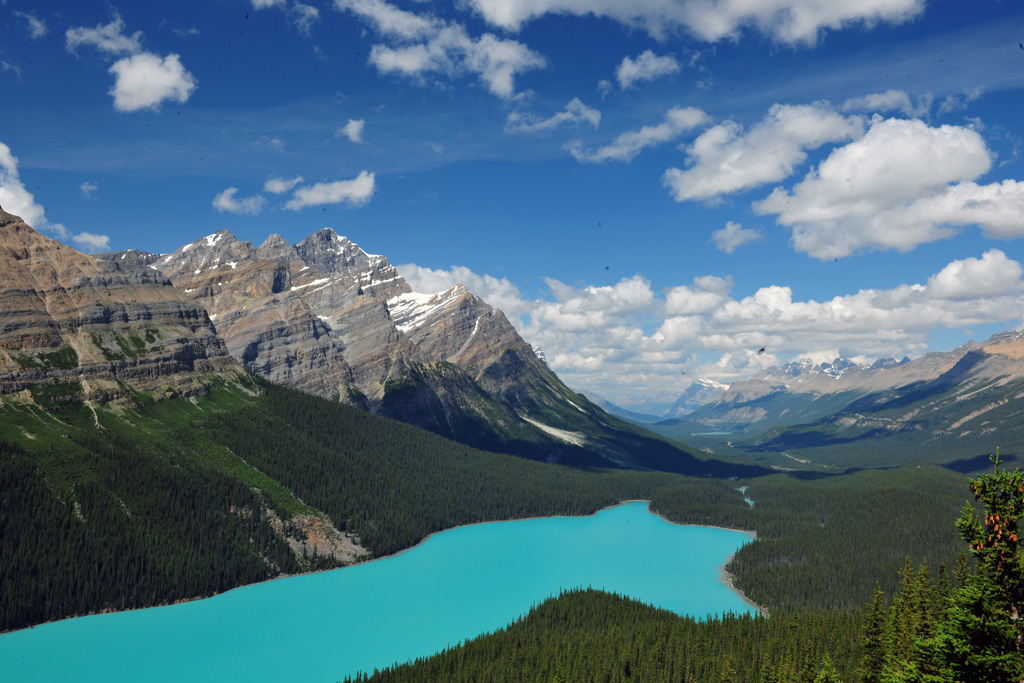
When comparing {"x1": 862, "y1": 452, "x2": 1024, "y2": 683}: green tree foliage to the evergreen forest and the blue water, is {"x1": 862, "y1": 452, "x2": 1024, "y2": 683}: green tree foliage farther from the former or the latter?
the blue water

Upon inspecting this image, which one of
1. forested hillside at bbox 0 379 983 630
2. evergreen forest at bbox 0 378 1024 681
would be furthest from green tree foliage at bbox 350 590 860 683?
forested hillside at bbox 0 379 983 630

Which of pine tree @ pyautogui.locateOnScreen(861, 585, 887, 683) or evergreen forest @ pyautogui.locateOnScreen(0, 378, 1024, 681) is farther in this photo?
pine tree @ pyautogui.locateOnScreen(861, 585, 887, 683)

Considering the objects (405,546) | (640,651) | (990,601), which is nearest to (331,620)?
(640,651)

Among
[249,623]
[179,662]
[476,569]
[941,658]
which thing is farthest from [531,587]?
[941,658]

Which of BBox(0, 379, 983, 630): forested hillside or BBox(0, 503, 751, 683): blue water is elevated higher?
BBox(0, 379, 983, 630): forested hillside

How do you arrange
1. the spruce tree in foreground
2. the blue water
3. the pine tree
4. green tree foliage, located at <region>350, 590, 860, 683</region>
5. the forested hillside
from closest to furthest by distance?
the spruce tree in foreground → the pine tree → green tree foliage, located at <region>350, 590, 860, 683</region> → the blue water → the forested hillside

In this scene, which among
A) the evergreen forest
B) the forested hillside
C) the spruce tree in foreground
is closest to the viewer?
the spruce tree in foreground

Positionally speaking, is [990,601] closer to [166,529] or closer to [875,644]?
[875,644]

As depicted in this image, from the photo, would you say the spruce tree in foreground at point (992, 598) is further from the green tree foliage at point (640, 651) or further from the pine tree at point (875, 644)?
the green tree foliage at point (640, 651)

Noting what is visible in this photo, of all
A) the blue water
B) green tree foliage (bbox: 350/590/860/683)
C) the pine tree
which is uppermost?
the pine tree
